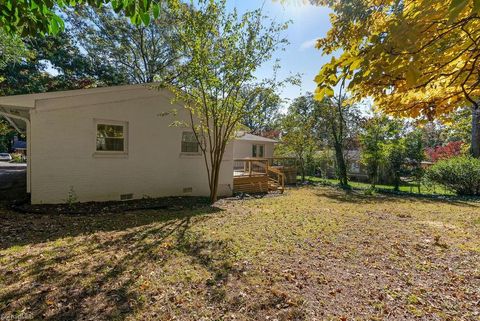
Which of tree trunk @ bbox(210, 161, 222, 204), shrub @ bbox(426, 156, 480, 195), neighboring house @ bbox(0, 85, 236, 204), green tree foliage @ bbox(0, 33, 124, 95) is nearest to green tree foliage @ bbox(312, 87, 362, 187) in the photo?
shrub @ bbox(426, 156, 480, 195)

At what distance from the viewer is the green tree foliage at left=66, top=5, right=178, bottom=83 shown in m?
18.6

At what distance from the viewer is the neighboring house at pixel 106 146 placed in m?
7.45

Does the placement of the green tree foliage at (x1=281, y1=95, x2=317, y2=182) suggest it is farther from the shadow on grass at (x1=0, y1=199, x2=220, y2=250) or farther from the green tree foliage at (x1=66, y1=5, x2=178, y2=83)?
the shadow on grass at (x1=0, y1=199, x2=220, y2=250)

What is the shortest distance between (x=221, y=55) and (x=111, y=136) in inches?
176

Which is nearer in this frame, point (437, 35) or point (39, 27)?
point (437, 35)

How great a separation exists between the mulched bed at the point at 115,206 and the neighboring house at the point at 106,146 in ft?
1.00

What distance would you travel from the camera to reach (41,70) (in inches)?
754

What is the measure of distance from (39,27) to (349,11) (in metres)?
3.30

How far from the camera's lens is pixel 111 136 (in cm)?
866

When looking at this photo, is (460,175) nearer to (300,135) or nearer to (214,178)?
(300,135)

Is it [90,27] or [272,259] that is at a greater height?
[90,27]

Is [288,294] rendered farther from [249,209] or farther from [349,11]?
[249,209]

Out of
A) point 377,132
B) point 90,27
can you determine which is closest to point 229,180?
point 377,132

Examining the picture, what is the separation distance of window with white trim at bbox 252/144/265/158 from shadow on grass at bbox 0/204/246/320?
19.0 metres
